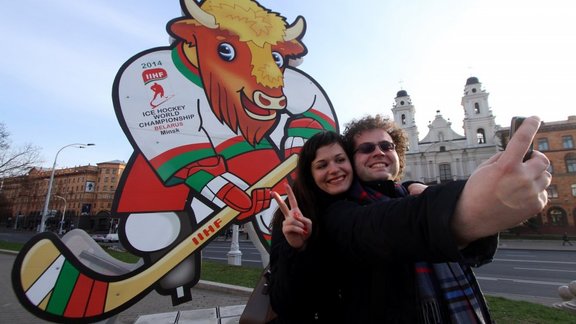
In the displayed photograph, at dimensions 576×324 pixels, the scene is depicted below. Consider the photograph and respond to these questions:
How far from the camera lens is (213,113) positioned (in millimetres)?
4980

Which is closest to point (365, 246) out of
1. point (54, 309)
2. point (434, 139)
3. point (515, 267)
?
point (54, 309)

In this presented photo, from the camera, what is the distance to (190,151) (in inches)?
184

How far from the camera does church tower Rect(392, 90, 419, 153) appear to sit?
45969mm

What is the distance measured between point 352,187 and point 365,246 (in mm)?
500

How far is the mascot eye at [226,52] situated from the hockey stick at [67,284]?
3.32m

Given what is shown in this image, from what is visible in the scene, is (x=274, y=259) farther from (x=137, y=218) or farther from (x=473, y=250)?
(x=137, y=218)

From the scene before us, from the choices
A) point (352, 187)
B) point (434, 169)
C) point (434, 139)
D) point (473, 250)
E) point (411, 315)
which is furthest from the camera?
point (434, 139)

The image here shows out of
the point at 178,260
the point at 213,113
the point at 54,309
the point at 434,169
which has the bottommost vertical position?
the point at 54,309

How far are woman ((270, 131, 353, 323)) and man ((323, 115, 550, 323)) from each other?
0.09 meters

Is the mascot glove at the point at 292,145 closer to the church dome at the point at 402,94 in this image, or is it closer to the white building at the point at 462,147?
the white building at the point at 462,147

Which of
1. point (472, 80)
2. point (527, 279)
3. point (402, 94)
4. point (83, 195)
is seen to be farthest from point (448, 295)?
point (83, 195)

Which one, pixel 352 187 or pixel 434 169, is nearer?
pixel 352 187

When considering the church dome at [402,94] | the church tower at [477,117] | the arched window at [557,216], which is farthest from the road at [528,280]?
the church dome at [402,94]

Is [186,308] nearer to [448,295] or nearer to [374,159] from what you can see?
[374,159]
